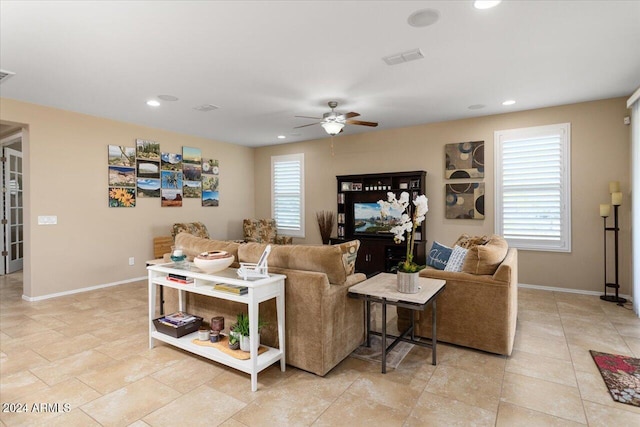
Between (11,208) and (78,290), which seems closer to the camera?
(78,290)

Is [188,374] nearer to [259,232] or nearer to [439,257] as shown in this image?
[439,257]

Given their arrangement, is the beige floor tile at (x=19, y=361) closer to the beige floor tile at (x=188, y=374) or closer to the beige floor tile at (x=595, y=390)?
the beige floor tile at (x=188, y=374)

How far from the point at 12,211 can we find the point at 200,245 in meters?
5.86

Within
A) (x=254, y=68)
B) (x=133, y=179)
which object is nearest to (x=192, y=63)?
(x=254, y=68)

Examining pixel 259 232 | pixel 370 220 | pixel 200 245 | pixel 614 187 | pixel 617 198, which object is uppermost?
pixel 614 187

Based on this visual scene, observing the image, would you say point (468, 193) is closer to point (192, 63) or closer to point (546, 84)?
point (546, 84)

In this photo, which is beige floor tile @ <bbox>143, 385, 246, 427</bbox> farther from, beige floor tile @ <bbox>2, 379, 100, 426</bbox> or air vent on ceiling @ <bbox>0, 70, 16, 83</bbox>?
air vent on ceiling @ <bbox>0, 70, 16, 83</bbox>

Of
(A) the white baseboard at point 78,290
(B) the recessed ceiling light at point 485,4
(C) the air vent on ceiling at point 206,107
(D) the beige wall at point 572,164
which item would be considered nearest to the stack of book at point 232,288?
(B) the recessed ceiling light at point 485,4

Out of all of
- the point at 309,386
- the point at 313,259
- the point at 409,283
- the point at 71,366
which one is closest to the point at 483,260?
the point at 409,283

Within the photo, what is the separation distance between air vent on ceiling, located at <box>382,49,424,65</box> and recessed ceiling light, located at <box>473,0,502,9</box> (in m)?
0.72

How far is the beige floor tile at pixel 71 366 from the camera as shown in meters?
2.62

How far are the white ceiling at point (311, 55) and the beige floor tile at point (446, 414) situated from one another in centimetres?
280

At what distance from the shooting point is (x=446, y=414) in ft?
6.97

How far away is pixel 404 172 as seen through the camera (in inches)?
232
